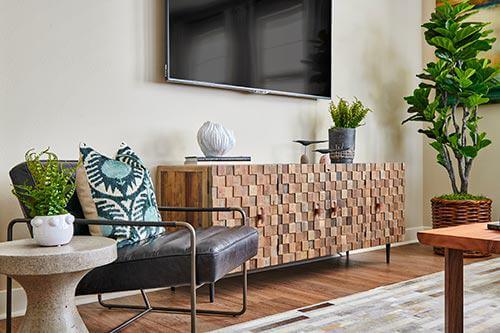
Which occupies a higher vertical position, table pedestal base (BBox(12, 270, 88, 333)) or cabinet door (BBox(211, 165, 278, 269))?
cabinet door (BBox(211, 165, 278, 269))

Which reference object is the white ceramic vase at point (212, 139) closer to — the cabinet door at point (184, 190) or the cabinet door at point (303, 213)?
the cabinet door at point (184, 190)

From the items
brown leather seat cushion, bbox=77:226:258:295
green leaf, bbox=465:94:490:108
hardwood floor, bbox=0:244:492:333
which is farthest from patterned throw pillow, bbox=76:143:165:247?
green leaf, bbox=465:94:490:108

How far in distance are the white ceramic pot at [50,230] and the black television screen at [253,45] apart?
1.36 meters

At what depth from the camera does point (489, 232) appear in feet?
6.29

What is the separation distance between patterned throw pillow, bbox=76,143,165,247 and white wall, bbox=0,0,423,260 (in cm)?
53

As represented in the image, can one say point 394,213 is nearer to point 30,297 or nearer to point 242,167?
point 242,167

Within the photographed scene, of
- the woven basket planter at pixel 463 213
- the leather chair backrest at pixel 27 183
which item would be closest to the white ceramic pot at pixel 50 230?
the leather chair backrest at pixel 27 183

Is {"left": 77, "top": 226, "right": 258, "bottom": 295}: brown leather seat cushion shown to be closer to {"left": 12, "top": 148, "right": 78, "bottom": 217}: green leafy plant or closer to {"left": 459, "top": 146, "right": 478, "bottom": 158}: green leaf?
{"left": 12, "top": 148, "right": 78, "bottom": 217}: green leafy plant

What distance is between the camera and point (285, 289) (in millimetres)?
3035

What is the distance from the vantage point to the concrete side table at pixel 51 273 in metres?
1.67

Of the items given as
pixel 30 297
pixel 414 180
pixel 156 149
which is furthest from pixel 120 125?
pixel 414 180

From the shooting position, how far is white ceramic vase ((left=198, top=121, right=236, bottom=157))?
9.85 ft

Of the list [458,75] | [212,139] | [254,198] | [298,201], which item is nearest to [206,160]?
[212,139]

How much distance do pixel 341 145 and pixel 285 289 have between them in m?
1.09
